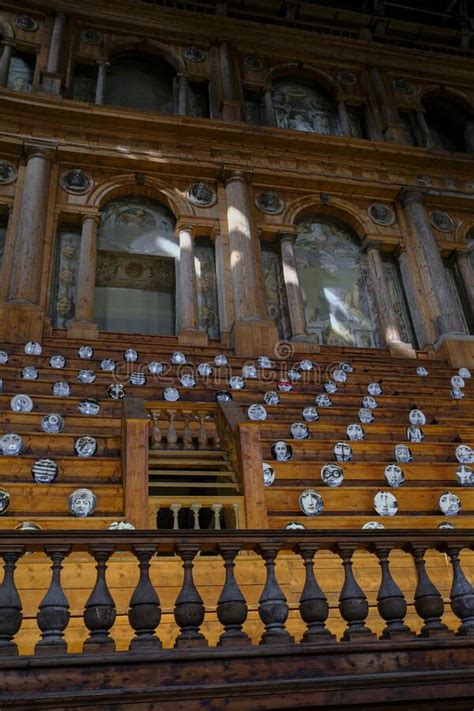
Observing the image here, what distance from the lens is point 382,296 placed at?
11250 mm

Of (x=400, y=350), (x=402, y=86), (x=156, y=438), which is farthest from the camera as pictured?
(x=402, y=86)

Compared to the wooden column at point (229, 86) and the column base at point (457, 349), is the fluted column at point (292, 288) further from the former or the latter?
the wooden column at point (229, 86)

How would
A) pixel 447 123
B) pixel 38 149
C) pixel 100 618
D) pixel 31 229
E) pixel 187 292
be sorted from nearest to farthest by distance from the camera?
1. pixel 100 618
2. pixel 31 229
3. pixel 187 292
4. pixel 38 149
5. pixel 447 123

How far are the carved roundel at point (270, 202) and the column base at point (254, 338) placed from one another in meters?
3.00

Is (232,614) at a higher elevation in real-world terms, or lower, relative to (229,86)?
lower

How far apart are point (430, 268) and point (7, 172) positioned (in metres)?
7.52

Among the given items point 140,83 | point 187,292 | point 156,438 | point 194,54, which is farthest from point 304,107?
point 156,438

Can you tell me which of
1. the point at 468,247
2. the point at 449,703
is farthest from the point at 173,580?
the point at 468,247

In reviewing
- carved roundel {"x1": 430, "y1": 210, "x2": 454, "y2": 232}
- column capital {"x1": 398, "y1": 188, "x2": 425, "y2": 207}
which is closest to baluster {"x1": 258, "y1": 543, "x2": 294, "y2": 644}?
column capital {"x1": 398, "y1": 188, "x2": 425, "y2": 207}

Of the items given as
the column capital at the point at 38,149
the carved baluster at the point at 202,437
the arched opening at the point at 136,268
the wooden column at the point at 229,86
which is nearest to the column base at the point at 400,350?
the arched opening at the point at 136,268

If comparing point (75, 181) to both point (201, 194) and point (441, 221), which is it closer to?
point (201, 194)

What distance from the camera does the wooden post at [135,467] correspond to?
4.15m

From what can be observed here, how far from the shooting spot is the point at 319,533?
113 inches

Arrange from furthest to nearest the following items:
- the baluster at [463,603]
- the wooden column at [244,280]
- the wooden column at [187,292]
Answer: the wooden column at [187,292] → the wooden column at [244,280] → the baluster at [463,603]
